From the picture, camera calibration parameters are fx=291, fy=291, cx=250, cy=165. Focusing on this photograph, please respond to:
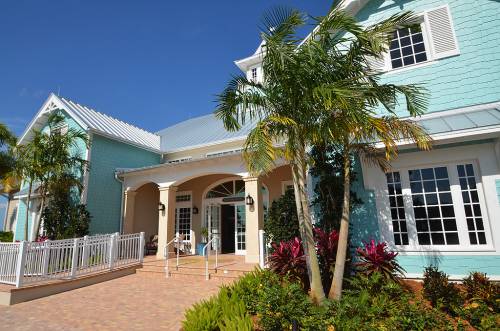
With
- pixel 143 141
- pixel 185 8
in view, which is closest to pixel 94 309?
pixel 185 8

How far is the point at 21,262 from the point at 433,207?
1091 centimetres

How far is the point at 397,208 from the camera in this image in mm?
7812

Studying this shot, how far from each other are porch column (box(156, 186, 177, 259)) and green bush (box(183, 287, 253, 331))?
7669 mm

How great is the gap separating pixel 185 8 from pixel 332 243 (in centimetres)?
897

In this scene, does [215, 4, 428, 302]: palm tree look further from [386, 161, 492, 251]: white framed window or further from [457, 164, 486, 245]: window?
[457, 164, 486, 245]: window

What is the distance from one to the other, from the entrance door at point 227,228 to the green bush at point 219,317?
932 cm

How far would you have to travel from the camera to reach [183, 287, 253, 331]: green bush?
3957 mm

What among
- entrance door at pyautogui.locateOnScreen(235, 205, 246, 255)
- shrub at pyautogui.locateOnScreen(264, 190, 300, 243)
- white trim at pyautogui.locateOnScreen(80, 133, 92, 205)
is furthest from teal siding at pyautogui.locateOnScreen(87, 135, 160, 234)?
shrub at pyautogui.locateOnScreen(264, 190, 300, 243)

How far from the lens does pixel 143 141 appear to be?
52.7 feet

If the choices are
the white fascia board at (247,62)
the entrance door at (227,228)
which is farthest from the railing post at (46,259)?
the white fascia board at (247,62)

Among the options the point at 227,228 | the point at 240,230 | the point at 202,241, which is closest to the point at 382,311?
the point at 240,230

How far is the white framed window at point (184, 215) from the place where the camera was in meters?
15.1

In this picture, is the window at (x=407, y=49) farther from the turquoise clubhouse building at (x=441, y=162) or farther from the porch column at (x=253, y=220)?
the porch column at (x=253, y=220)

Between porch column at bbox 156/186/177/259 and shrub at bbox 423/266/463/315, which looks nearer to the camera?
shrub at bbox 423/266/463/315
